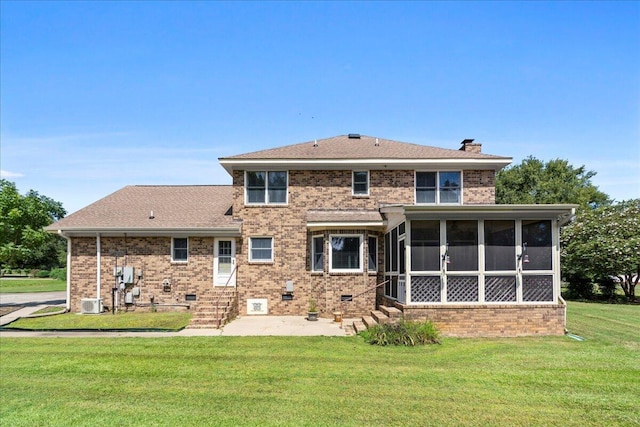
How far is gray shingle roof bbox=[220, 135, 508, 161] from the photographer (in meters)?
17.3

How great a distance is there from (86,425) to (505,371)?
7.19m

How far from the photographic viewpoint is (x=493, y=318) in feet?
41.5

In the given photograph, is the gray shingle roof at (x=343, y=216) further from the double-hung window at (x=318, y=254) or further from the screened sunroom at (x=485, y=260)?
the screened sunroom at (x=485, y=260)

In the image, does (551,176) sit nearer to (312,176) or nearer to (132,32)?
(312,176)

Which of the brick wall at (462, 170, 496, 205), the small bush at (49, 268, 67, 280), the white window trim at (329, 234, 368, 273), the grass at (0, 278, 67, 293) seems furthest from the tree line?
the small bush at (49, 268, 67, 280)

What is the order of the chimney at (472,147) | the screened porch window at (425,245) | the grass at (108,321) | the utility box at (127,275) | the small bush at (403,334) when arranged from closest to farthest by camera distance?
the small bush at (403,334)
the screened porch window at (425,245)
the grass at (108,321)
the utility box at (127,275)
the chimney at (472,147)

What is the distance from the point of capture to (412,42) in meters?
14.4

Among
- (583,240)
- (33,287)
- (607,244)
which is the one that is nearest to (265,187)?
(607,244)

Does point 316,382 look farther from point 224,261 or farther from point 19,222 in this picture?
point 19,222

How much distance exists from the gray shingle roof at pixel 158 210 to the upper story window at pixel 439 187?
6.96m

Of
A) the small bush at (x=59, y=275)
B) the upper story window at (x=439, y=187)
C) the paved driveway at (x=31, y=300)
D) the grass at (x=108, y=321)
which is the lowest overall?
the small bush at (x=59, y=275)

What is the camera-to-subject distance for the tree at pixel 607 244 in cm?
2392

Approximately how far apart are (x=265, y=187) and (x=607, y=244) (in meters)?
18.4

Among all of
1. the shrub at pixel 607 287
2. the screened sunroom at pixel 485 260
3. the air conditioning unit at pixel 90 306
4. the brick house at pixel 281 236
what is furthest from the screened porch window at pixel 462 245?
the shrub at pixel 607 287
